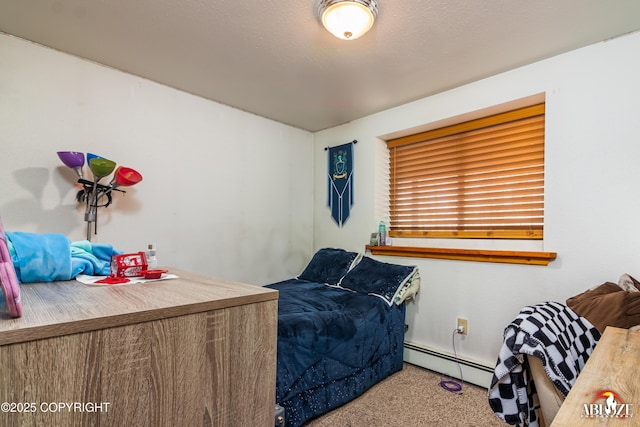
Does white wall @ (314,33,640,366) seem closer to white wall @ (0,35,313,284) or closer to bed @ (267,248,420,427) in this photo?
bed @ (267,248,420,427)

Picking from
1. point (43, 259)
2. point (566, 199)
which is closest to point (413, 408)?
point (566, 199)

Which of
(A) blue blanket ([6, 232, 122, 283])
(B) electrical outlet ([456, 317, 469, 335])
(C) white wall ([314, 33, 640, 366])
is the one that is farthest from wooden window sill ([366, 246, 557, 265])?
(A) blue blanket ([6, 232, 122, 283])

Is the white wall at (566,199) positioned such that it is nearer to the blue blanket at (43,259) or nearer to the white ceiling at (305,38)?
the white ceiling at (305,38)

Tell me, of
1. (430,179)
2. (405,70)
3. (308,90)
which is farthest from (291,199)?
(405,70)

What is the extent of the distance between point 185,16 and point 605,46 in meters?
2.39

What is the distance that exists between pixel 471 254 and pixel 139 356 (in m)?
2.28

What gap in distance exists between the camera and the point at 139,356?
2.04 feet

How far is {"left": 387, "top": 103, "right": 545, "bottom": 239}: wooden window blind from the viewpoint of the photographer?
7.41 feet

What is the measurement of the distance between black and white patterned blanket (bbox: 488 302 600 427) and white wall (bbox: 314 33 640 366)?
37.4 inches

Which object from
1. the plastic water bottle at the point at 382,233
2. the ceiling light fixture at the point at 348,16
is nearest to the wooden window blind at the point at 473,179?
the plastic water bottle at the point at 382,233

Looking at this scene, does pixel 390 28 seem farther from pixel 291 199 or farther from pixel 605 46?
pixel 291 199

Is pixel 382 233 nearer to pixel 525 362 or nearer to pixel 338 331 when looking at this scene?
pixel 338 331

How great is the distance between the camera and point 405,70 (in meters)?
2.26

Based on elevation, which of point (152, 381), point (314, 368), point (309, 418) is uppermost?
point (152, 381)
